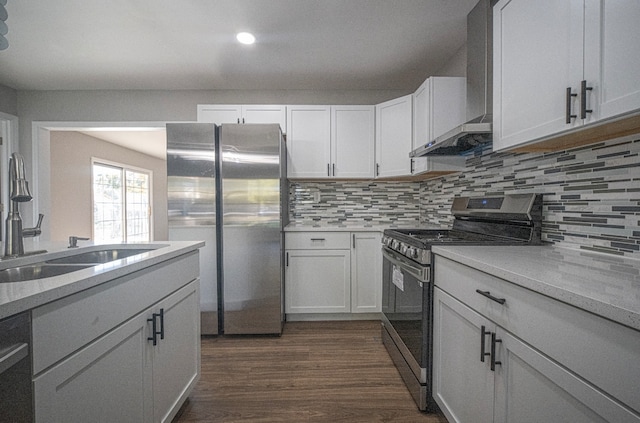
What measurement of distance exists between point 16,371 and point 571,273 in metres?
1.55

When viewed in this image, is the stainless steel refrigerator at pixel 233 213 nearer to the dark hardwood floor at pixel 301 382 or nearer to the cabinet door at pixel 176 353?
the dark hardwood floor at pixel 301 382

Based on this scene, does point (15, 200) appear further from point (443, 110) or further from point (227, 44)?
point (443, 110)

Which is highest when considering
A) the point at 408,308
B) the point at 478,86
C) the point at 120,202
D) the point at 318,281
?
the point at 478,86

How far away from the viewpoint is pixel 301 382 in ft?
6.23

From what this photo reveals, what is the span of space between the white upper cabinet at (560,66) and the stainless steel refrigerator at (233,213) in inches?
67.6

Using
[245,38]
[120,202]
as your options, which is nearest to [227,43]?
[245,38]

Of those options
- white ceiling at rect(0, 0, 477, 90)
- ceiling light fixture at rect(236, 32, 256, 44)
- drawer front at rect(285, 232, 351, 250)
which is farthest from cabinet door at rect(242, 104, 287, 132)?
drawer front at rect(285, 232, 351, 250)

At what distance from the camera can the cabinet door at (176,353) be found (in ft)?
4.22

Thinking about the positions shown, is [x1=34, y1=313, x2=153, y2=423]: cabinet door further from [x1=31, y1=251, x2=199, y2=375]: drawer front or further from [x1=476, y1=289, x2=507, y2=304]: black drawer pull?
[x1=476, y1=289, x2=507, y2=304]: black drawer pull

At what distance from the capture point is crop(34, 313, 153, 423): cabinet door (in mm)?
A: 752

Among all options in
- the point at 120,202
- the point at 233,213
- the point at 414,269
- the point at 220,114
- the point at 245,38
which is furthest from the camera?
the point at 120,202

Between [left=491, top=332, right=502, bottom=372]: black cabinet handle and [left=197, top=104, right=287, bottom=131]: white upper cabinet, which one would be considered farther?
[left=197, top=104, right=287, bottom=131]: white upper cabinet

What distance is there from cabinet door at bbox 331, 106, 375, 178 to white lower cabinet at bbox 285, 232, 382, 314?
699 millimetres

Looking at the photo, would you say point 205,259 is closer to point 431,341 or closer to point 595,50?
point 431,341
